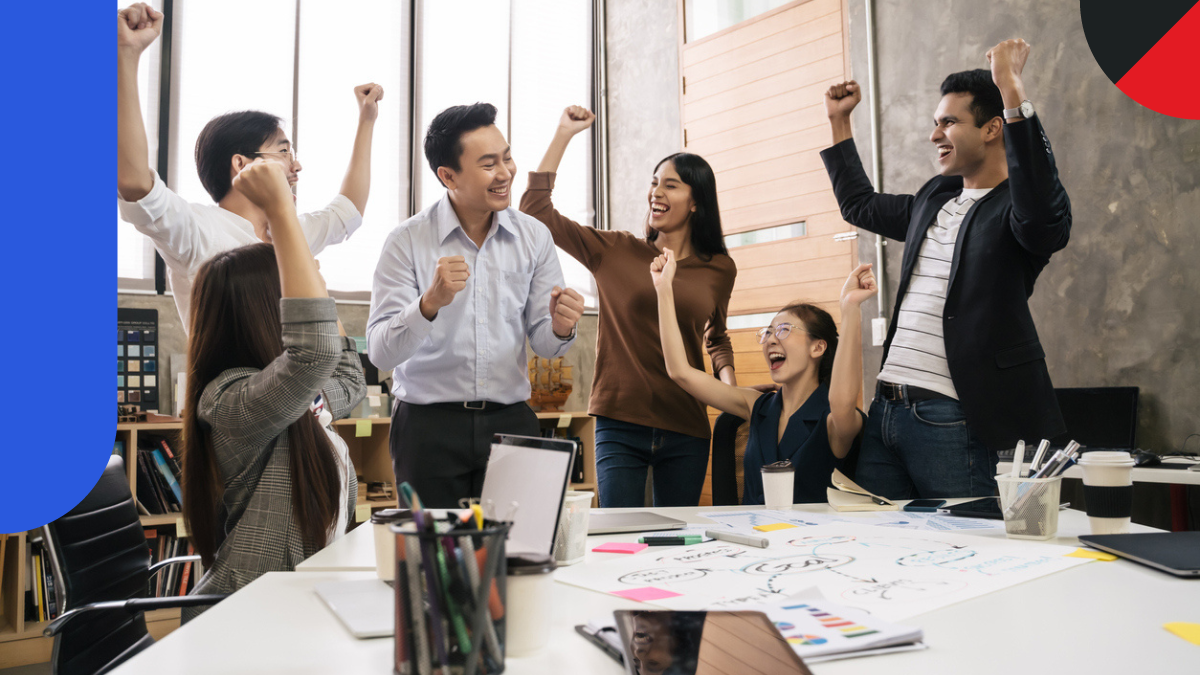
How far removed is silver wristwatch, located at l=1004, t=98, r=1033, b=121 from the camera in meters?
1.63

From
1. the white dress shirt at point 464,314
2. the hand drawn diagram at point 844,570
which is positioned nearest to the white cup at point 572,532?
the hand drawn diagram at point 844,570

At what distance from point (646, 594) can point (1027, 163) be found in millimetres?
1326

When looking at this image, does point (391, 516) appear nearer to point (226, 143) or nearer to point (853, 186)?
point (226, 143)

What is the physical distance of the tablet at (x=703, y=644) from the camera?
2.01 feet

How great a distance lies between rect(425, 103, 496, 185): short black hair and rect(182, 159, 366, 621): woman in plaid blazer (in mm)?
744

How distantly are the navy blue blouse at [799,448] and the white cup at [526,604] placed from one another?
1294mm

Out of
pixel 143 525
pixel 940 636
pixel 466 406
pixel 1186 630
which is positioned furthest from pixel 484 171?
pixel 143 525

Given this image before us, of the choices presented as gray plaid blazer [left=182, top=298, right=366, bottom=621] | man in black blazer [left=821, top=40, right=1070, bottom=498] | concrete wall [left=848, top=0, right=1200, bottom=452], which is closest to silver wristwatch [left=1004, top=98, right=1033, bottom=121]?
man in black blazer [left=821, top=40, right=1070, bottom=498]

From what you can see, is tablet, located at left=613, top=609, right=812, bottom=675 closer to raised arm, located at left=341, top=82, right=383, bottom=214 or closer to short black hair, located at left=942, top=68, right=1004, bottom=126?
short black hair, located at left=942, top=68, right=1004, bottom=126

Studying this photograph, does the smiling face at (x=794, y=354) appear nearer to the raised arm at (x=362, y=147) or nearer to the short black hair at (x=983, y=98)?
the short black hair at (x=983, y=98)

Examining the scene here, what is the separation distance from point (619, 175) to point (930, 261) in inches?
125

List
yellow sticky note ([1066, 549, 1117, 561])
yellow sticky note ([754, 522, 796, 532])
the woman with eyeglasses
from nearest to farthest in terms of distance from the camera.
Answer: yellow sticky note ([1066, 549, 1117, 561])
yellow sticky note ([754, 522, 796, 532])
the woman with eyeglasses

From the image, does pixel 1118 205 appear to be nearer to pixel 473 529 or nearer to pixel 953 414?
pixel 953 414

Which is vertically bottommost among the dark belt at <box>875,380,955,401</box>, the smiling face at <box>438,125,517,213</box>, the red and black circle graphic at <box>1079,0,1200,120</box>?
the dark belt at <box>875,380,955,401</box>
